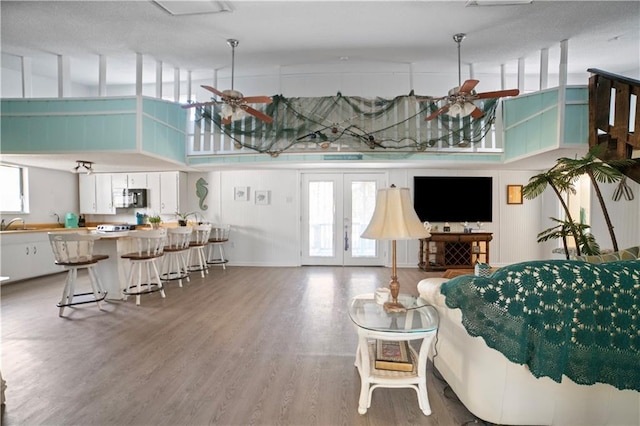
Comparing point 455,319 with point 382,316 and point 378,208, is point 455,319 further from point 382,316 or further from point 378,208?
point 378,208

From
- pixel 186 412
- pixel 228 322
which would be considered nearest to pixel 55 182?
pixel 228 322

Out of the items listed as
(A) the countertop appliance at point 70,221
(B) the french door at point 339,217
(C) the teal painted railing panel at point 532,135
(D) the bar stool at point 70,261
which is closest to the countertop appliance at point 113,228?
(D) the bar stool at point 70,261

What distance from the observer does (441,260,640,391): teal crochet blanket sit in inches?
65.5

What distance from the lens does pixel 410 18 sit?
4531 millimetres

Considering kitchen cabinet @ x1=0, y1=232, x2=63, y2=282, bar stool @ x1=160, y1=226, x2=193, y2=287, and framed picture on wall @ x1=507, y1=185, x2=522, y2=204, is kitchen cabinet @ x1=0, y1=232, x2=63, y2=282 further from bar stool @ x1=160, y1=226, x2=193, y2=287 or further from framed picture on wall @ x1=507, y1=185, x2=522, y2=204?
framed picture on wall @ x1=507, y1=185, x2=522, y2=204

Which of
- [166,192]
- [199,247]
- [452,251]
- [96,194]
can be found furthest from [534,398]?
[96,194]

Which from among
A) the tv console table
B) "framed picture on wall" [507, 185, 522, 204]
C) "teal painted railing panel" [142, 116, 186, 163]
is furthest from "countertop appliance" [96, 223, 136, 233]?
"framed picture on wall" [507, 185, 522, 204]

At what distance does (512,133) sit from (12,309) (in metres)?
8.00

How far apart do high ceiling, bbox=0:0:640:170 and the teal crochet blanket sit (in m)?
3.91

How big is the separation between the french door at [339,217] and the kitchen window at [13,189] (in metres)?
5.81

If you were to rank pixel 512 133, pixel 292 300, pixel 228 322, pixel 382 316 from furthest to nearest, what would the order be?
pixel 512 133 → pixel 292 300 → pixel 228 322 → pixel 382 316

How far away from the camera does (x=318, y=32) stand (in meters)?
4.98

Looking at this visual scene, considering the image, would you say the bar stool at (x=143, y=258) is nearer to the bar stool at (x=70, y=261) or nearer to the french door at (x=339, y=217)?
the bar stool at (x=70, y=261)

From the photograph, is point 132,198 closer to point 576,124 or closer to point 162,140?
point 162,140
